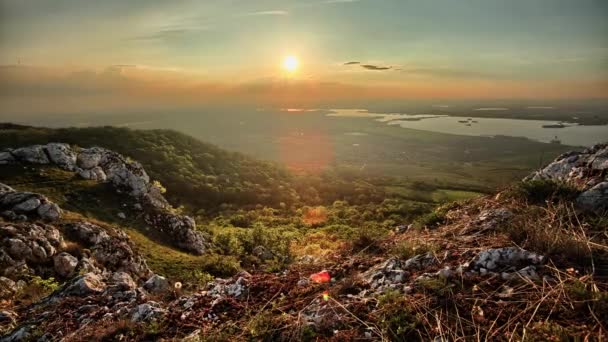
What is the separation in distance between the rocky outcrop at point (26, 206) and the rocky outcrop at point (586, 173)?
22.3 m

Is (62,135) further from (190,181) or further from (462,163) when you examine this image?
(462,163)

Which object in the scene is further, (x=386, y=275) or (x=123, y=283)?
(x=123, y=283)

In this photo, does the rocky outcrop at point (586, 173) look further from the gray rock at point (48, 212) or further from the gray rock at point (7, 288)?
the gray rock at point (48, 212)

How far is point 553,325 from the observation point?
3.93 metres

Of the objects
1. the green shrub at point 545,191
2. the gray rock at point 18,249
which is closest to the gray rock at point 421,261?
the green shrub at point 545,191

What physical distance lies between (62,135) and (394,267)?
5464 cm

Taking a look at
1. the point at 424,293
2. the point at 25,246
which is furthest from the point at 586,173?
the point at 25,246

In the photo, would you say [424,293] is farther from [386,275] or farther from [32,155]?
[32,155]

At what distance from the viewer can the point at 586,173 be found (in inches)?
358

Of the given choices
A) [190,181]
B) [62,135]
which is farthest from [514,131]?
[62,135]

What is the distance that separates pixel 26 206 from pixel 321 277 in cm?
1852

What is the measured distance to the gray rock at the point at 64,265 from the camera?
14.7m

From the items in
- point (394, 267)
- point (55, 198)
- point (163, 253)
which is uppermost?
point (394, 267)

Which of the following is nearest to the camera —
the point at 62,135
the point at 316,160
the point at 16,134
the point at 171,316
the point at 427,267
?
the point at 427,267
